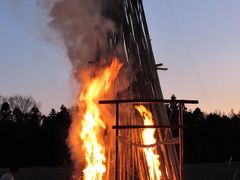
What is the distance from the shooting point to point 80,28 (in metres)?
9.55

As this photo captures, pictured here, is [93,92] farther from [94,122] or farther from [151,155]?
[151,155]

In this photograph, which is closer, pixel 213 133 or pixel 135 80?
pixel 135 80

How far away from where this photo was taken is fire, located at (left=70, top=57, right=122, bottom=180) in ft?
29.0

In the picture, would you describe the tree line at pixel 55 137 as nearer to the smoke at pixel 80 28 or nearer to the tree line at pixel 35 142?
the tree line at pixel 35 142

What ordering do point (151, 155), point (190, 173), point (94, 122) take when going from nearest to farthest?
1. point (151, 155)
2. point (94, 122)
3. point (190, 173)

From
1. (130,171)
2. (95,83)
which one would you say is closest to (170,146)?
(130,171)

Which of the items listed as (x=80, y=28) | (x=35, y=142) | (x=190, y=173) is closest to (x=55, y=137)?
(x=35, y=142)

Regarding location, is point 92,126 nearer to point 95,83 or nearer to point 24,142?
point 95,83

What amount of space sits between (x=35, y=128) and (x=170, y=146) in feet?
77.2

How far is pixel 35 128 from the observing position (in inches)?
1250

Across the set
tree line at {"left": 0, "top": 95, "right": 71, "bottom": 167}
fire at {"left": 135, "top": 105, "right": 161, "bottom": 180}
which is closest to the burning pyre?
fire at {"left": 135, "top": 105, "right": 161, "bottom": 180}

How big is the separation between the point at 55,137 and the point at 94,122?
70.6 ft

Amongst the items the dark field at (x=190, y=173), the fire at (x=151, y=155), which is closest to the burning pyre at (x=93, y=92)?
the fire at (x=151, y=155)

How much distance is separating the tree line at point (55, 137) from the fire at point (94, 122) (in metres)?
15.7
